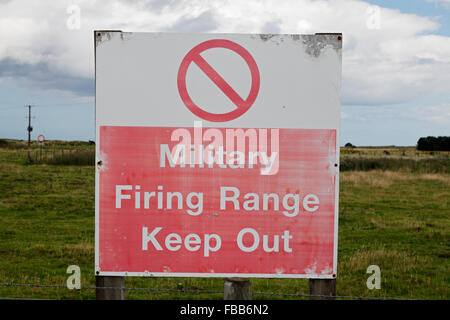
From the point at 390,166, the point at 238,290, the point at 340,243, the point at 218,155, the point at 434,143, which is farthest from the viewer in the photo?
the point at 434,143

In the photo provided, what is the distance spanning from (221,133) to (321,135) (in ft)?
2.75

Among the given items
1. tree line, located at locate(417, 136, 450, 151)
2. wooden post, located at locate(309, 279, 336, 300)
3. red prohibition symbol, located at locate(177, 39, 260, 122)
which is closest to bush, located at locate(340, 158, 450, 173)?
wooden post, located at locate(309, 279, 336, 300)

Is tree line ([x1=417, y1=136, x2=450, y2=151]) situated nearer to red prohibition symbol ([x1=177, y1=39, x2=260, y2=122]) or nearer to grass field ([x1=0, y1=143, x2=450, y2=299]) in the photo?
grass field ([x1=0, y1=143, x2=450, y2=299])

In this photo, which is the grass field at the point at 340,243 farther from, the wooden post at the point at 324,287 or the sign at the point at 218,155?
the sign at the point at 218,155

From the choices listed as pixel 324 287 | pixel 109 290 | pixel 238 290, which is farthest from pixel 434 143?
pixel 109 290

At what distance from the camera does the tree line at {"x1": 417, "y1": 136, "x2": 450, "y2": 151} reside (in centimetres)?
11014

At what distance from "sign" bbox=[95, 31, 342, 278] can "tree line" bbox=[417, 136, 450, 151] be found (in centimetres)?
11784

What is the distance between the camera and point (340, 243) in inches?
446

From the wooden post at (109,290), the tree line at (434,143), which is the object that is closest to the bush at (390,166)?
the wooden post at (109,290)

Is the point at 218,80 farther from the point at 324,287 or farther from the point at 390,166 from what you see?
the point at 390,166

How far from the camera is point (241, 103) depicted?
3.63 meters

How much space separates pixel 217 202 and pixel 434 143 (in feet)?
411
